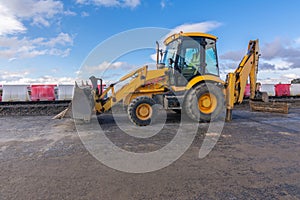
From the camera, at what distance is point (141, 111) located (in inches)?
262

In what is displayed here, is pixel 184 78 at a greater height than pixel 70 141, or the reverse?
pixel 184 78

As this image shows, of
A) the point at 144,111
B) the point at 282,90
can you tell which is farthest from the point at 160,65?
the point at 282,90

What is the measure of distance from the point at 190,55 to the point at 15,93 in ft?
45.9

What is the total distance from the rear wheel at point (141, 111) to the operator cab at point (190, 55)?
138 centimetres

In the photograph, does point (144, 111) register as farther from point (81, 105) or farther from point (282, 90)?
point (282, 90)

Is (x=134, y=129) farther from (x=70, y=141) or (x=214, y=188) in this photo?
(x=214, y=188)

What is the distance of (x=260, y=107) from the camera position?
9.78m

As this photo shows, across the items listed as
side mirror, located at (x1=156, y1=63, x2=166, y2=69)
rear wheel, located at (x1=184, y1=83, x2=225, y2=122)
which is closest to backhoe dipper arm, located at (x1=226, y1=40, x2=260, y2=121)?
rear wheel, located at (x1=184, y1=83, x2=225, y2=122)

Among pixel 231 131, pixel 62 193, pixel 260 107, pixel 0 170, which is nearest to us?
pixel 62 193

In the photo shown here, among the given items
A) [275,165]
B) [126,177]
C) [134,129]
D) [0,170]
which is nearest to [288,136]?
[275,165]

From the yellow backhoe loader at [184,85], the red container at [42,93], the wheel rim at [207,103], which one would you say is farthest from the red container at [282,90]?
the red container at [42,93]

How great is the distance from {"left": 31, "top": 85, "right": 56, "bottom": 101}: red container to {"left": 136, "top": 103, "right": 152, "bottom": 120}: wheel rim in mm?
11327

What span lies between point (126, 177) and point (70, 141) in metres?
2.42

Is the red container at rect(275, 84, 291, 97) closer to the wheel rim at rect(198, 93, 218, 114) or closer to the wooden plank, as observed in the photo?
the wooden plank
